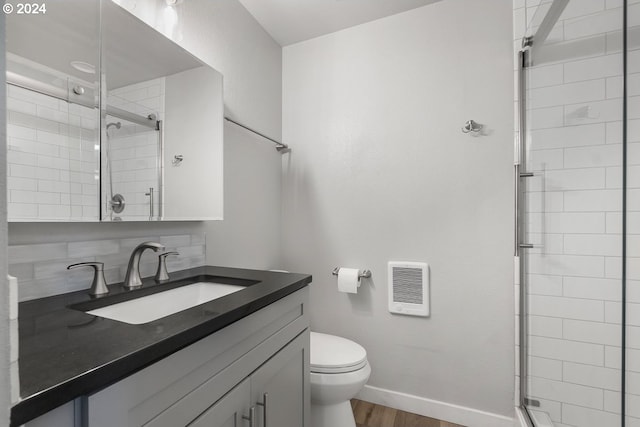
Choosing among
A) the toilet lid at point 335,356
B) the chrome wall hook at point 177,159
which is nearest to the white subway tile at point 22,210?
the chrome wall hook at point 177,159

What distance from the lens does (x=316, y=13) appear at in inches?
74.8

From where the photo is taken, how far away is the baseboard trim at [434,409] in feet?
5.51

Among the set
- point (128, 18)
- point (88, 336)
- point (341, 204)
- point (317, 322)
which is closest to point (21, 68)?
point (128, 18)

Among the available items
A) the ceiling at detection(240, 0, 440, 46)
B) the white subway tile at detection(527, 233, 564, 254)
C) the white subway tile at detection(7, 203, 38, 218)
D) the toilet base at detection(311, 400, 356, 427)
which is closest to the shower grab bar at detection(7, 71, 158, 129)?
the white subway tile at detection(7, 203, 38, 218)

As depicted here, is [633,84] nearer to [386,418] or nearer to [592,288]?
[592,288]

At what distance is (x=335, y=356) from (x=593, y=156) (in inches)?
51.4

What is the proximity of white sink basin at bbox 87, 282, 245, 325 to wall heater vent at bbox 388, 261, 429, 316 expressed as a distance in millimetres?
Answer: 1001

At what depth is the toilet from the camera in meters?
1.43

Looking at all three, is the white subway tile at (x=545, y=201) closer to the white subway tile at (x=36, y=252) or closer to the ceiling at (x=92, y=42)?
the ceiling at (x=92, y=42)

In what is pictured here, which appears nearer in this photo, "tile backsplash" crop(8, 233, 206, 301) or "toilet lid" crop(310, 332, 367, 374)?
"tile backsplash" crop(8, 233, 206, 301)

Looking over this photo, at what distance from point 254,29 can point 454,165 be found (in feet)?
4.78

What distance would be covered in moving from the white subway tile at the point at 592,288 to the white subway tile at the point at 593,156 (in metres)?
0.38

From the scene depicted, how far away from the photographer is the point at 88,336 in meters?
0.64

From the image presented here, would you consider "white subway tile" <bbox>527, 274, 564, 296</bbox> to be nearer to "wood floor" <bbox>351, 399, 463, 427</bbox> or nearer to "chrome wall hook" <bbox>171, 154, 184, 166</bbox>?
"wood floor" <bbox>351, 399, 463, 427</bbox>
